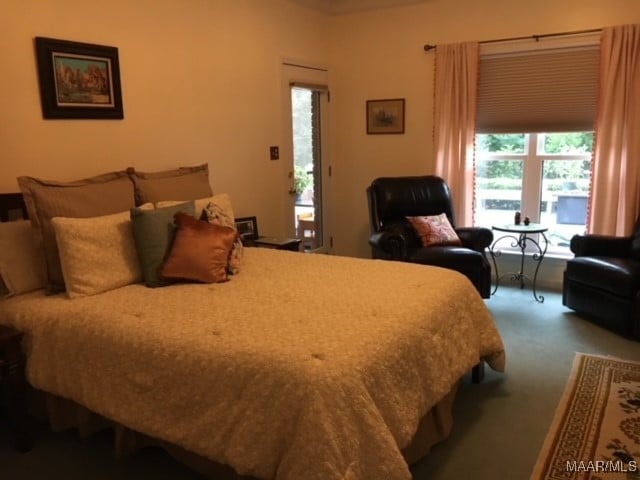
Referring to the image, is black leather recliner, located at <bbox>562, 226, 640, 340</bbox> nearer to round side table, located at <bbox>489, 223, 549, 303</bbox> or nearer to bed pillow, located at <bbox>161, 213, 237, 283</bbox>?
round side table, located at <bbox>489, 223, 549, 303</bbox>

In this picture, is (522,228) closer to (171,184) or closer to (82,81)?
(171,184)

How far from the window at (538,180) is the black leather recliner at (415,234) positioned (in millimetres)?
558

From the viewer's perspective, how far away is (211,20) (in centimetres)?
407

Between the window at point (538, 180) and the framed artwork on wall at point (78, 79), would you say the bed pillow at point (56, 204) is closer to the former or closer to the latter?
the framed artwork on wall at point (78, 79)

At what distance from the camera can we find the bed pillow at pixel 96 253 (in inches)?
103

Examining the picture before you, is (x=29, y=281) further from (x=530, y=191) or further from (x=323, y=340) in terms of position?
(x=530, y=191)

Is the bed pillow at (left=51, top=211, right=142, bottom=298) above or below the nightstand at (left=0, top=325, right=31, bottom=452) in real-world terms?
above

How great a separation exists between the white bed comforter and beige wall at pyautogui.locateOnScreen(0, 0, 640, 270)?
118cm

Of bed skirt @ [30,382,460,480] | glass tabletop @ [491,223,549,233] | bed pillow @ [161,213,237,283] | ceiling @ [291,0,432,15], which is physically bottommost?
bed skirt @ [30,382,460,480]

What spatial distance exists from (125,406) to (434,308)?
55.4 inches

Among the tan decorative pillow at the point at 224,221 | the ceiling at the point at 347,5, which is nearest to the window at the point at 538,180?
the ceiling at the point at 347,5

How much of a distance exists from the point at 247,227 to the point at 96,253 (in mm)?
1855

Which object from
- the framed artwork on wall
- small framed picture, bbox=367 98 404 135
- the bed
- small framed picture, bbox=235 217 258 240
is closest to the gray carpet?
the bed

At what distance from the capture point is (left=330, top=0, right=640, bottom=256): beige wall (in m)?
4.63
